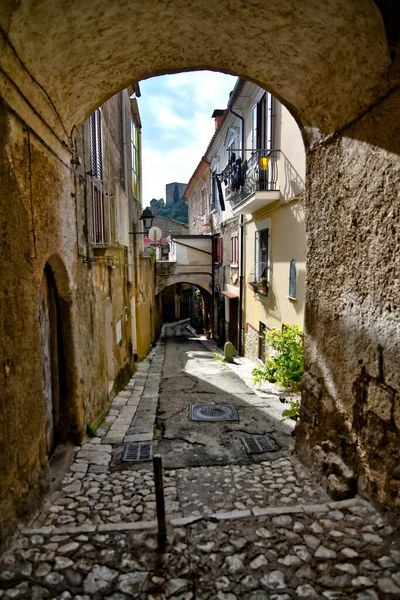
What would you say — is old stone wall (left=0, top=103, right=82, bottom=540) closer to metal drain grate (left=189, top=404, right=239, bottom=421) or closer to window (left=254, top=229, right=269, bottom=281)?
metal drain grate (left=189, top=404, right=239, bottom=421)

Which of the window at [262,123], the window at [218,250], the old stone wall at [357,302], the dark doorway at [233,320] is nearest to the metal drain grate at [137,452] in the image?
the old stone wall at [357,302]

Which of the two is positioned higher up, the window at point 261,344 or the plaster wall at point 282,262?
the plaster wall at point 282,262

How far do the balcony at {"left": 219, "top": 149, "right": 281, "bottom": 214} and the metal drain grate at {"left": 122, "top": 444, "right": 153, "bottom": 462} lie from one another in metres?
6.53

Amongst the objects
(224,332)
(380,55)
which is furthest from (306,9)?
(224,332)

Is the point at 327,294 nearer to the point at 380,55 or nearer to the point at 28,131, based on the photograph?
the point at 380,55

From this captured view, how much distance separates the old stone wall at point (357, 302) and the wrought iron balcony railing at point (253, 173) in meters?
5.41

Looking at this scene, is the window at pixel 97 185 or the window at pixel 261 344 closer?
the window at pixel 97 185

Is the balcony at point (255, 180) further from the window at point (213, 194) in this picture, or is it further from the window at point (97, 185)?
the window at point (213, 194)

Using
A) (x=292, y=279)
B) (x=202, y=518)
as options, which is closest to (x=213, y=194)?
(x=292, y=279)

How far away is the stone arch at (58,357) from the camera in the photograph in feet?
13.8

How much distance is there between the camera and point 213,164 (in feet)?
60.6

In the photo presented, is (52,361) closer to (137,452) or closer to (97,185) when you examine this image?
(137,452)

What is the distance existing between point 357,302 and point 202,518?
213 centimetres

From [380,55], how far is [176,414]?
532cm
